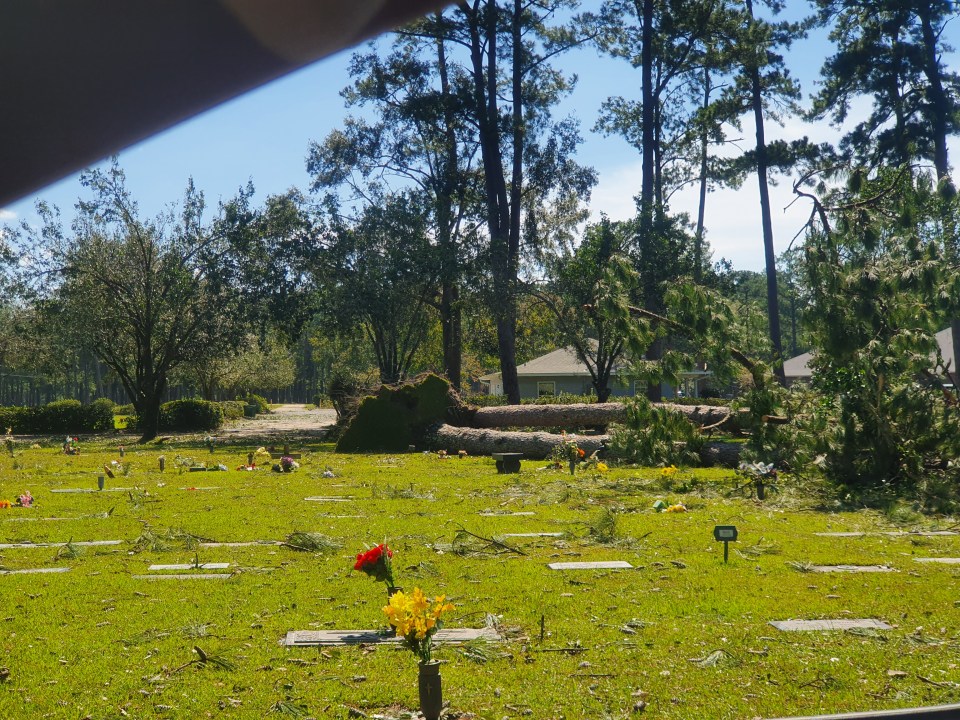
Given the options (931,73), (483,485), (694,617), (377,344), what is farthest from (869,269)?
(377,344)

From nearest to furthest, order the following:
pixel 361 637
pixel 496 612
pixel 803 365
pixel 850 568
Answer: pixel 361 637, pixel 496 612, pixel 850 568, pixel 803 365

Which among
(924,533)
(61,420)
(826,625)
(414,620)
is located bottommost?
(924,533)

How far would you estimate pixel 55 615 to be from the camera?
5.64 m

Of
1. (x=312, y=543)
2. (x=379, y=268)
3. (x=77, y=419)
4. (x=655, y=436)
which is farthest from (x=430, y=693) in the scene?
(x=77, y=419)

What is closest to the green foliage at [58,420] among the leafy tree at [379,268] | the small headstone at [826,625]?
the leafy tree at [379,268]

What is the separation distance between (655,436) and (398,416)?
9.16 m

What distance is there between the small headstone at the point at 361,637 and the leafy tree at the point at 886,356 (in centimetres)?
789

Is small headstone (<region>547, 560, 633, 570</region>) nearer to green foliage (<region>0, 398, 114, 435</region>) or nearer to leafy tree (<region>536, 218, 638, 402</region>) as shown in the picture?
leafy tree (<region>536, 218, 638, 402</region>)

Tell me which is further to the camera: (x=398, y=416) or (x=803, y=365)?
(x=803, y=365)

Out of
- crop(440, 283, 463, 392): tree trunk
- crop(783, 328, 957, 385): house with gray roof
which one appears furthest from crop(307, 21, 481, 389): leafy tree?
crop(783, 328, 957, 385): house with gray roof

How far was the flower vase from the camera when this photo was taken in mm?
3629

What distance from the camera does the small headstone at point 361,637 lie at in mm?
5000

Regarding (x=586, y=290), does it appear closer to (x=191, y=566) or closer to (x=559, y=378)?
(x=559, y=378)

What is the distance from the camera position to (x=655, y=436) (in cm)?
1402
